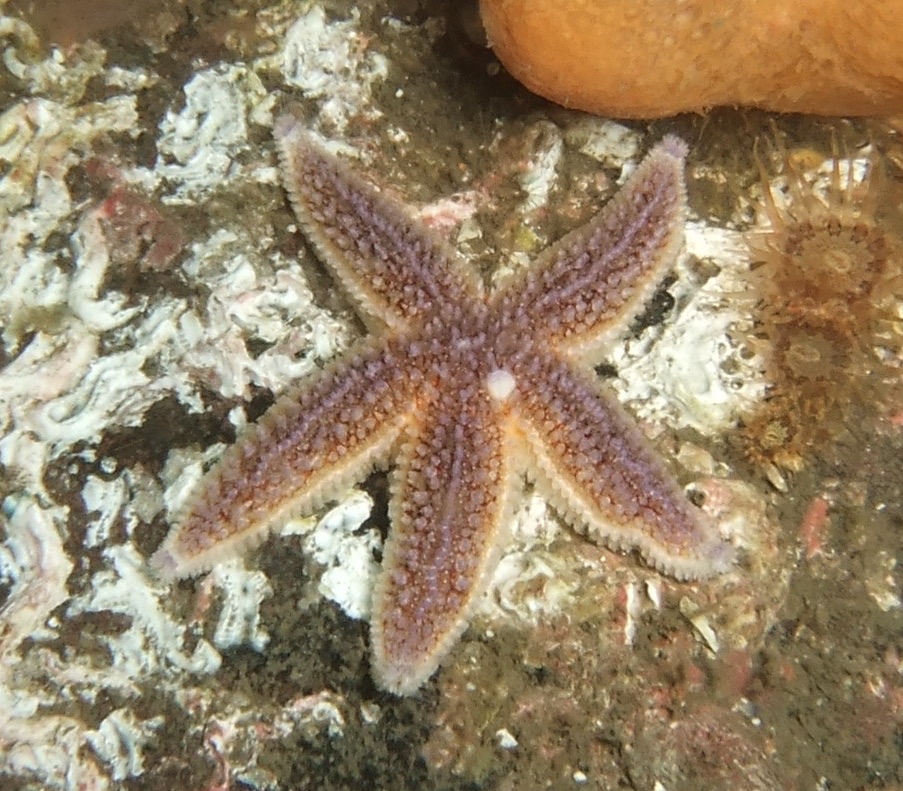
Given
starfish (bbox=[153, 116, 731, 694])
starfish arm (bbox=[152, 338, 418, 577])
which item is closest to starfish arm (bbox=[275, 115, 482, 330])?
starfish (bbox=[153, 116, 731, 694])

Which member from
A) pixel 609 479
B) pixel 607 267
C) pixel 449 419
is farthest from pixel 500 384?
pixel 607 267

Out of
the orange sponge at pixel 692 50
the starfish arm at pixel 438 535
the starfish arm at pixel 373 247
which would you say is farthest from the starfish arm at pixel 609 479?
the orange sponge at pixel 692 50

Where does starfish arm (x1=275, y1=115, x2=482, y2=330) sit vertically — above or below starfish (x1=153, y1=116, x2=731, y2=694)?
above

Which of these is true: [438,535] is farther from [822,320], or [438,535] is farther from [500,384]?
[822,320]

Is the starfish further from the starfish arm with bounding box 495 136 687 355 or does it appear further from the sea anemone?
the sea anemone

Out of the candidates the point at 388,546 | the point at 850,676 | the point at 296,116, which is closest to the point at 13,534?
the point at 388,546

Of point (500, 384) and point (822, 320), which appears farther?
point (822, 320)

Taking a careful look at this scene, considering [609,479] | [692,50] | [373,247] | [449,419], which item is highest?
[692,50]
